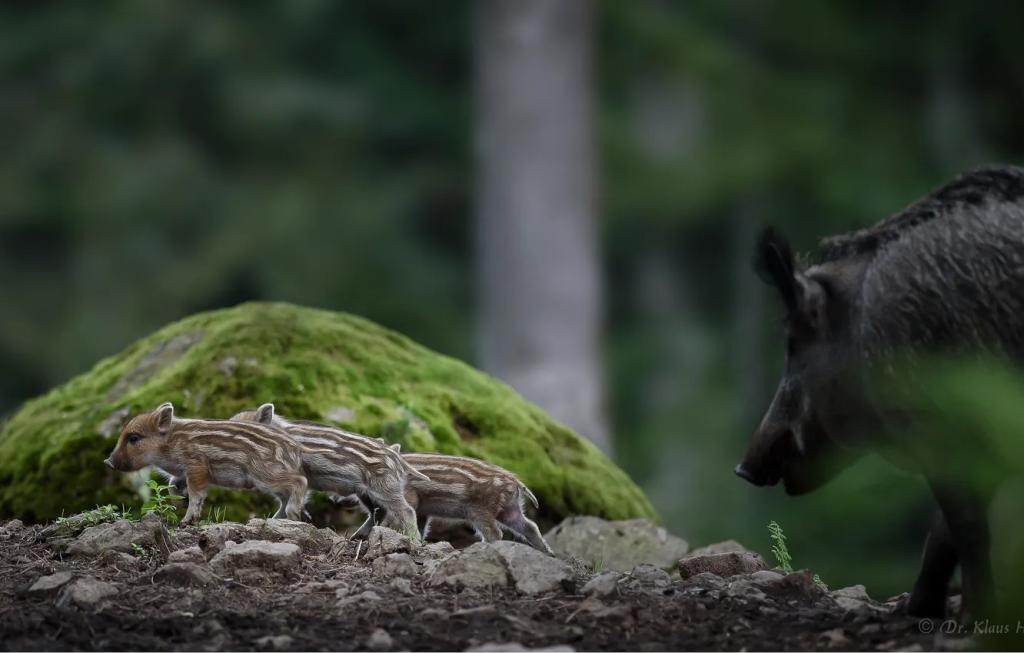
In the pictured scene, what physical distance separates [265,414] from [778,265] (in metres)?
2.30

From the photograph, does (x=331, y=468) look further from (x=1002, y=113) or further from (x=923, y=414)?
(x=1002, y=113)

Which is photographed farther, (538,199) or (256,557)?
(538,199)

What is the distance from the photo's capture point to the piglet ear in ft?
22.7

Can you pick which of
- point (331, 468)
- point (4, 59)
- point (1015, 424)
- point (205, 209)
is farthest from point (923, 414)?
point (4, 59)

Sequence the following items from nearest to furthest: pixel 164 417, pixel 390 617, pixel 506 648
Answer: pixel 506 648 < pixel 390 617 < pixel 164 417

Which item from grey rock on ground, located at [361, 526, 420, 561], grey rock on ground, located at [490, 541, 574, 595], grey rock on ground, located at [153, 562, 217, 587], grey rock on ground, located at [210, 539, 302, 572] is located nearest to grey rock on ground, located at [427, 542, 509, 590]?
grey rock on ground, located at [490, 541, 574, 595]

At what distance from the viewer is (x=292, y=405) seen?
7770mm

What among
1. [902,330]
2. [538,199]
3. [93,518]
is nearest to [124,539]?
[93,518]

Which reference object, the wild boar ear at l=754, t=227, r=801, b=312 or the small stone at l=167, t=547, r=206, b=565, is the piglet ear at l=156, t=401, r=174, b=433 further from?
the wild boar ear at l=754, t=227, r=801, b=312

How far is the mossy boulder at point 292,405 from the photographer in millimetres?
7590

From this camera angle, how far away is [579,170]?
17875mm

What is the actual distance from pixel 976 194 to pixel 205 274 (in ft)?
56.5

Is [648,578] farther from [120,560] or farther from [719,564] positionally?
[120,560]

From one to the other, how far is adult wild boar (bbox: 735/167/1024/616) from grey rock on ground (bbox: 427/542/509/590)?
3.74 ft
